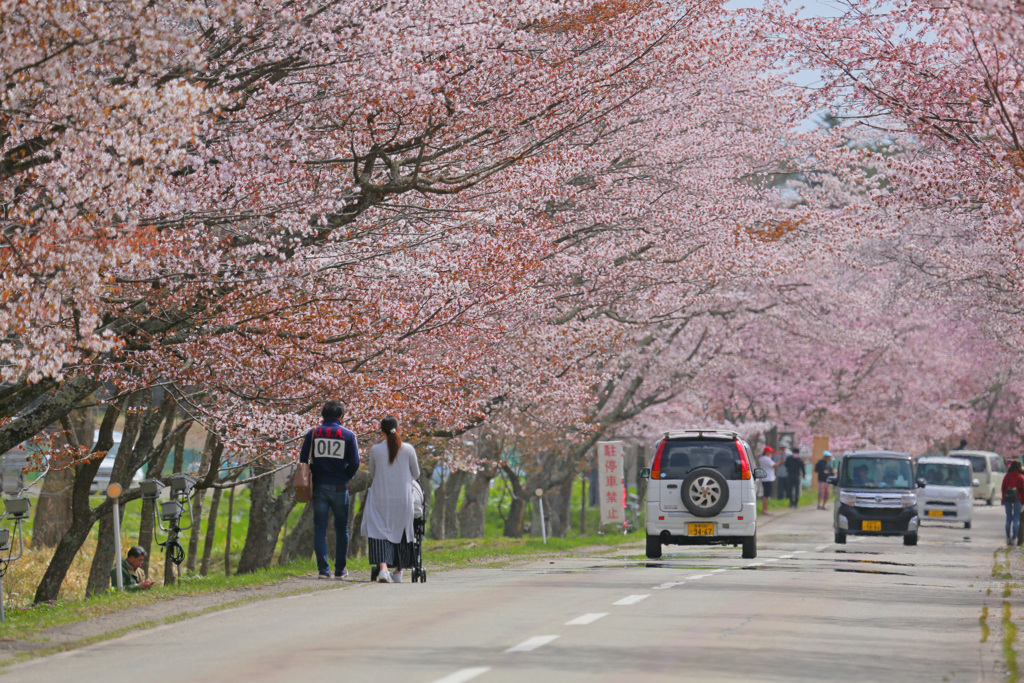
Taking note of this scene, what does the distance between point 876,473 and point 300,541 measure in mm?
12001

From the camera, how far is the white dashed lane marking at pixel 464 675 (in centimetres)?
883

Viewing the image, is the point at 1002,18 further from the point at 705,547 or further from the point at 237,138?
the point at 705,547

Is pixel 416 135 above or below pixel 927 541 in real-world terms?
above

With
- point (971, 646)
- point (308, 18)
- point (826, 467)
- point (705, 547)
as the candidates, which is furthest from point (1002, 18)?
point (826, 467)

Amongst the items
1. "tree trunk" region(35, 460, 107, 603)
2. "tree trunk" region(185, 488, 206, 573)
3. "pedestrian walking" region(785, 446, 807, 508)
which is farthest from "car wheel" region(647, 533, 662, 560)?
"pedestrian walking" region(785, 446, 807, 508)

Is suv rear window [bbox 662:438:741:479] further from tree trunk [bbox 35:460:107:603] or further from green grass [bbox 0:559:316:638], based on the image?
tree trunk [bbox 35:460:107:603]

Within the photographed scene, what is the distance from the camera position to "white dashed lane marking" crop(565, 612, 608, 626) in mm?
12281

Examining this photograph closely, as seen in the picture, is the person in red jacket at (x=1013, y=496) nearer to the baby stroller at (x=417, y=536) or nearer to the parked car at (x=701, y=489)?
the parked car at (x=701, y=489)

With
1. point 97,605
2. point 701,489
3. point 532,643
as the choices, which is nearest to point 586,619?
point 532,643

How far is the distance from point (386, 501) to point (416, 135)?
13.4 ft

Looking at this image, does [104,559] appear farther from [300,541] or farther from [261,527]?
[300,541]

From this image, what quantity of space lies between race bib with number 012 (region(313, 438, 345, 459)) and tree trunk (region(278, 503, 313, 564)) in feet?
43.5

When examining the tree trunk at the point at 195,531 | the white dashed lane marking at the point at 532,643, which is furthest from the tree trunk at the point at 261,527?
the white dashed lane marking at the point at 532,643

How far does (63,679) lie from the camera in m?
9.55
